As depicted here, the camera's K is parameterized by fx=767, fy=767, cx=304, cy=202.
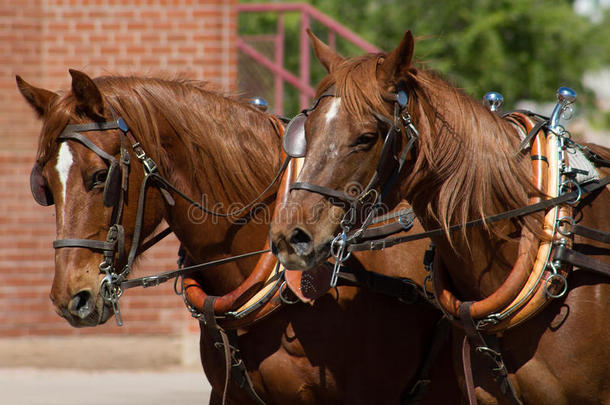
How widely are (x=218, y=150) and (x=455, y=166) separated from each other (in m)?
1.07

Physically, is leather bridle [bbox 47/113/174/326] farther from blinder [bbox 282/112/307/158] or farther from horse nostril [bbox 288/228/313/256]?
horse nostril [bbox 288/228/313/256]

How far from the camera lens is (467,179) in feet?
9.20

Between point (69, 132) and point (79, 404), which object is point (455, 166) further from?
point (79, 404)

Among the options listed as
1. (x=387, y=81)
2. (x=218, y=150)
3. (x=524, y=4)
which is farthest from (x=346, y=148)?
(x=524, y=4)

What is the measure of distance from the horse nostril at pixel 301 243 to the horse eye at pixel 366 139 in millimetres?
359

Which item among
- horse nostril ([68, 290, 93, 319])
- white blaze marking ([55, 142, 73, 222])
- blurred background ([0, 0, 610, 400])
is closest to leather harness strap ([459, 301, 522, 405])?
horse nostril ([68, 290, 93, 319])

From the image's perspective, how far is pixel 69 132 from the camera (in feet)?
9.97

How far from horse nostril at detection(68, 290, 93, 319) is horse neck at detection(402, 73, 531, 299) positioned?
1306 millimetres

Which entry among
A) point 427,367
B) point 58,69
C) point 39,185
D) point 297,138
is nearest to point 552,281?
point 427,367

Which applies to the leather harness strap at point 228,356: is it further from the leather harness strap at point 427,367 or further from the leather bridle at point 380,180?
the leather bridle at point 380,180

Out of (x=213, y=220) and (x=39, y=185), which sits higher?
(x=39, y=185)

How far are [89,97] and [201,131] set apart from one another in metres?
0.49

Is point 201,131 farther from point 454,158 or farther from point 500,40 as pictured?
point 500,40

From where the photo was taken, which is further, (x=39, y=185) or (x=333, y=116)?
(x=39, y=185)
